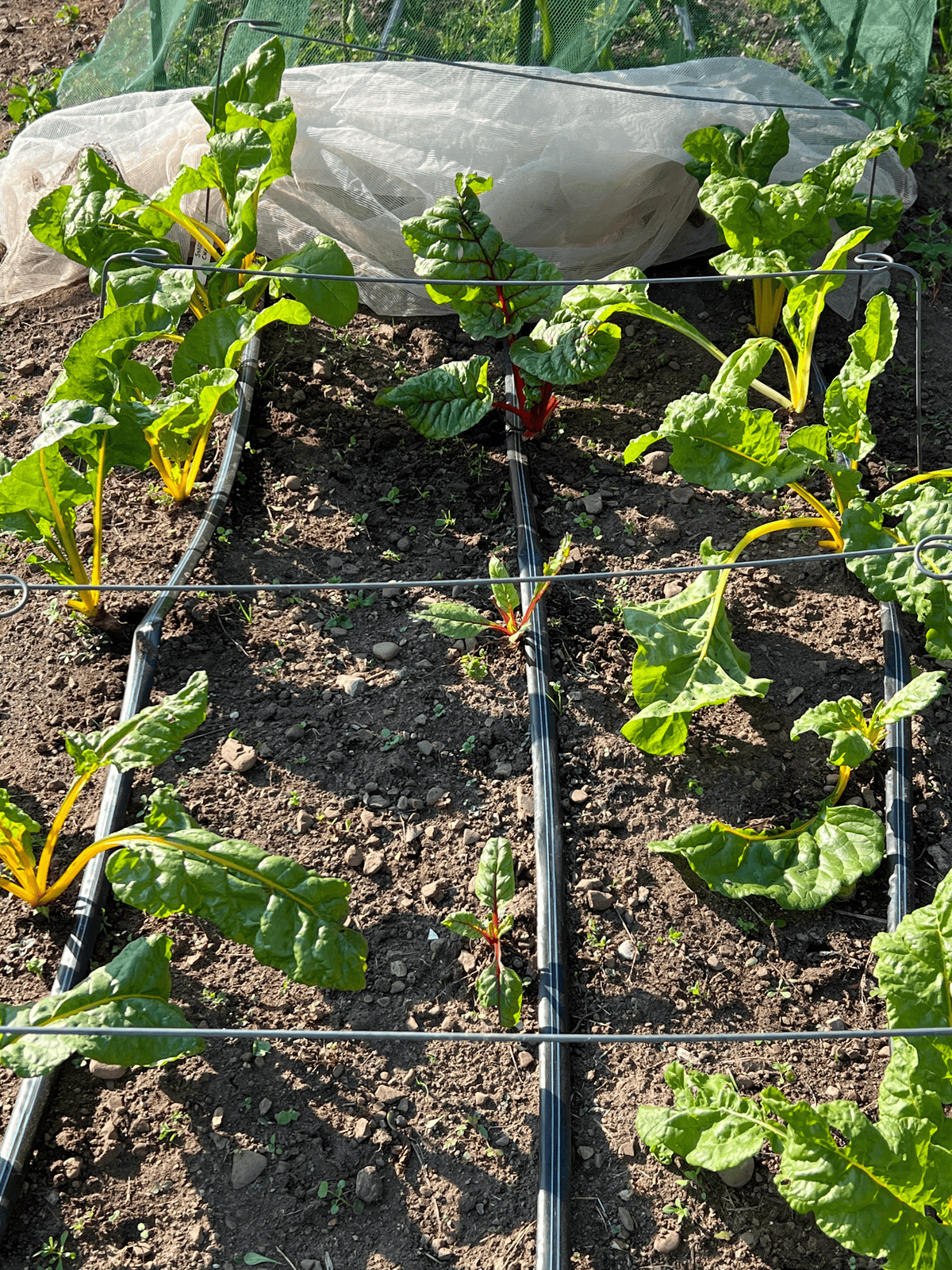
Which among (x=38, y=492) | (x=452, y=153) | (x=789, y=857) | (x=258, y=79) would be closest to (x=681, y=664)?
(x=789, y=857)

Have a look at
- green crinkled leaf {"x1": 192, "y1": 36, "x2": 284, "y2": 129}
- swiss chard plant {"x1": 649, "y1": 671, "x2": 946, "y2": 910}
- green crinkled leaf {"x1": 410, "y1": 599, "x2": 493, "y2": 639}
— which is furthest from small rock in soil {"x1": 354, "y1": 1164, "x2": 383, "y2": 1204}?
green crinkled leaf {"x1": 192, "y1": 36, "x2": 284, "y2": 129}

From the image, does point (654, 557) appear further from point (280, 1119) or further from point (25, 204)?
point (25, 204)

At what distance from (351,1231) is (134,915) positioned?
0.77 m

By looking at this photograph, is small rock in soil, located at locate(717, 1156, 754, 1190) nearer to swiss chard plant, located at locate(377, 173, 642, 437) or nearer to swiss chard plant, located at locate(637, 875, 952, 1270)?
swiss chard plant, located at locate(637, 875, 952, 1270)

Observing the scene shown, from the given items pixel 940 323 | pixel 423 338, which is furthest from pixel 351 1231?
pixel 940 323

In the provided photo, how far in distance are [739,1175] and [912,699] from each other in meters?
1.00

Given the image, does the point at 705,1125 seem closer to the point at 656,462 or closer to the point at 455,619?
the point at 455,619

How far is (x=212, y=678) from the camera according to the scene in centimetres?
261

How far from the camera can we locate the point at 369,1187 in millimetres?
1909

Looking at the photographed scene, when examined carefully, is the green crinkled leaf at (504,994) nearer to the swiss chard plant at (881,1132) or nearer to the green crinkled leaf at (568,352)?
the swiss chard plant at (881,1132)

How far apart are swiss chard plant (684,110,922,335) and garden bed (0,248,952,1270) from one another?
383 millimetres

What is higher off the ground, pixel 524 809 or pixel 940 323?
pixel 940 323

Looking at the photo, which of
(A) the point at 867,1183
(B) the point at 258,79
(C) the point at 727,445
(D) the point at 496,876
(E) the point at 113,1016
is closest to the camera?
(A) the point at 867,1183

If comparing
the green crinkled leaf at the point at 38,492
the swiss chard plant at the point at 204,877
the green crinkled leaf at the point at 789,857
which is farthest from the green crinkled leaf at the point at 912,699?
the green crinkled leaf at the point at 38,492
